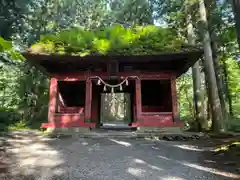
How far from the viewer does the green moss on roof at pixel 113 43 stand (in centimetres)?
809

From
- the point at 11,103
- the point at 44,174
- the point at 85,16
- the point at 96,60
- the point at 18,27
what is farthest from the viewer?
the point at 85,16

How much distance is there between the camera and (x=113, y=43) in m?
8.32

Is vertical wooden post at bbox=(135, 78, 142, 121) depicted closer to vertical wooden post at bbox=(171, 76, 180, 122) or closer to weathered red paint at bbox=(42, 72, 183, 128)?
weathered red paint at bbox=(42, 72, 183, 128)

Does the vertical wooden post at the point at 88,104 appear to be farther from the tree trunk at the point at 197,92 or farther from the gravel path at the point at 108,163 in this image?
the tree trunk at the point at 197,92

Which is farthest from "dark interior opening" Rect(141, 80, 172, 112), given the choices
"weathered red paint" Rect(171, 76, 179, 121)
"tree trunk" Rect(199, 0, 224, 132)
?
"tree trunk" Rect(199, 0, 224, 132)

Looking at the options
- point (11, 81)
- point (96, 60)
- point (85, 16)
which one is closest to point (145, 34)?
point (96, 60)

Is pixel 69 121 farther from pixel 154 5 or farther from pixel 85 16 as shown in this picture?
pixel 85 16

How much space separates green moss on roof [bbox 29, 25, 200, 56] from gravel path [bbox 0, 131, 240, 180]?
158 inches

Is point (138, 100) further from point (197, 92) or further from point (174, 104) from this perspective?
point (197, 92)

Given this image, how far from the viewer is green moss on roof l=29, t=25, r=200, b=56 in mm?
8086

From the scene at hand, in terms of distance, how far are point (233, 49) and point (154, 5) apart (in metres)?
6.57

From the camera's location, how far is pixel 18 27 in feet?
46.0

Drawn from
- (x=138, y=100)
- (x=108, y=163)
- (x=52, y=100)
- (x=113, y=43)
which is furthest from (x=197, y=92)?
(x=108, y=163)

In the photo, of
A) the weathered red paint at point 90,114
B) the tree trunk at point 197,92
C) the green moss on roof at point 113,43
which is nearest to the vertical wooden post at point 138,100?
the weathered red paint at point 90,114
